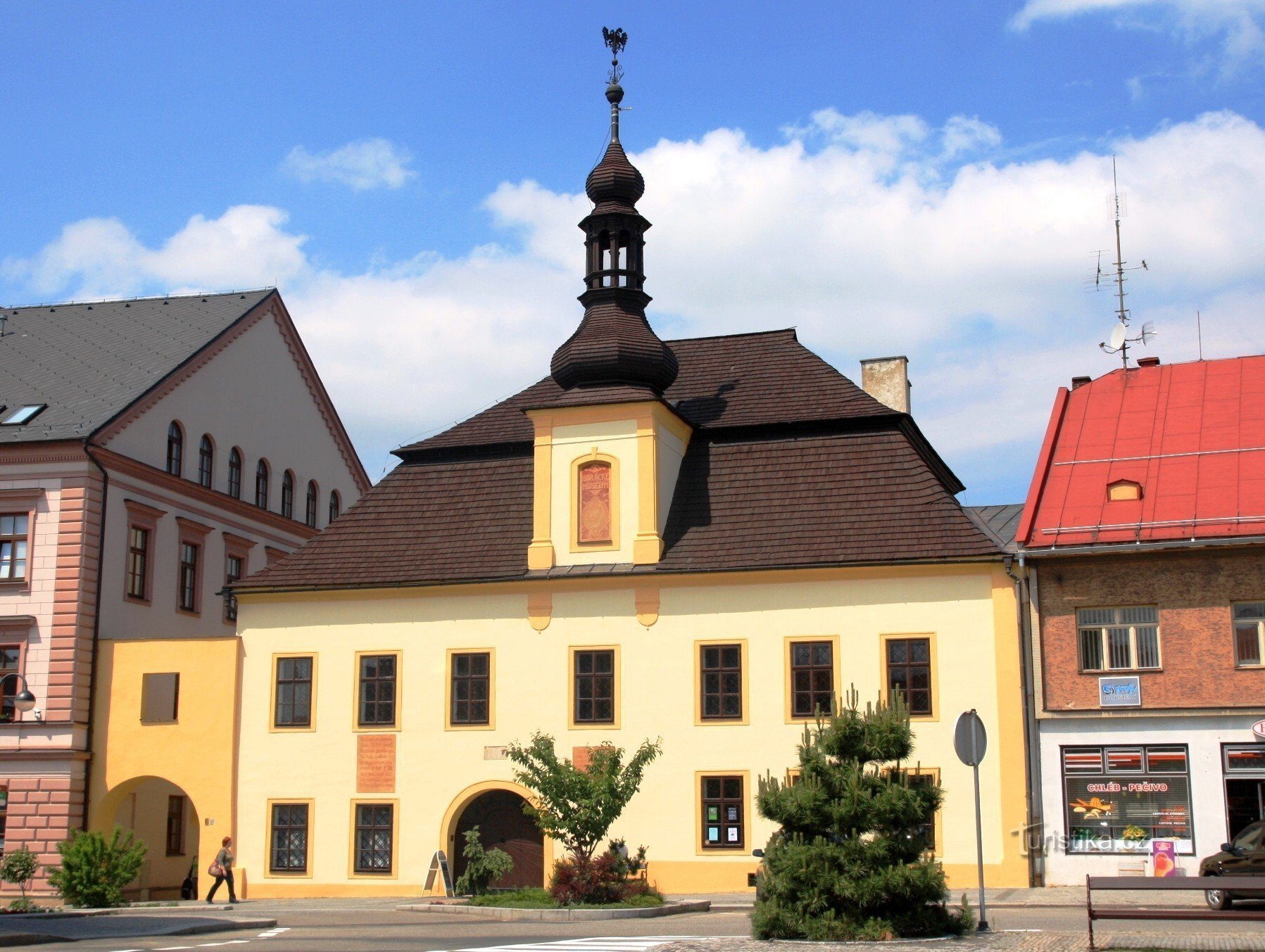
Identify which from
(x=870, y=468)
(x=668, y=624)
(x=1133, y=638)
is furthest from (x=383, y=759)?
(x=1133, y=638)

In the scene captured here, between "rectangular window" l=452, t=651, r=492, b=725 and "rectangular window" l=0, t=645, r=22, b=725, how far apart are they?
378 inches

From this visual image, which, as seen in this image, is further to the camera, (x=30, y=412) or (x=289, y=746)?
(x=30, y=412)

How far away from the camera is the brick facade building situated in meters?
26.2

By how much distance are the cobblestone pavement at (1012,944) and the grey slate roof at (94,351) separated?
22247 millimetres

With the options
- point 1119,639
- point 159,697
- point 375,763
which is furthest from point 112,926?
point 1119,639

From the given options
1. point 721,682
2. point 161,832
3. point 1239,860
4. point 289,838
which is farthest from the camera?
point 161,832

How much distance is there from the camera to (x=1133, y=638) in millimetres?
27047

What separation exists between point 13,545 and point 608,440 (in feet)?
43.9

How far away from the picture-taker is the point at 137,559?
115 feet

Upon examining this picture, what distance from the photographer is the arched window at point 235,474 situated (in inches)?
1544

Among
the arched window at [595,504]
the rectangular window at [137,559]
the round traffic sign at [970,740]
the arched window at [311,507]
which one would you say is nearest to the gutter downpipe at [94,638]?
the rectangular window at [137,559]

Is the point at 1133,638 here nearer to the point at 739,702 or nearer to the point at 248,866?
the point at 739,702

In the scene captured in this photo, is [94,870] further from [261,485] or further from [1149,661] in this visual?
[1149,661]

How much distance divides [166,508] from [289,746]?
7922mm
